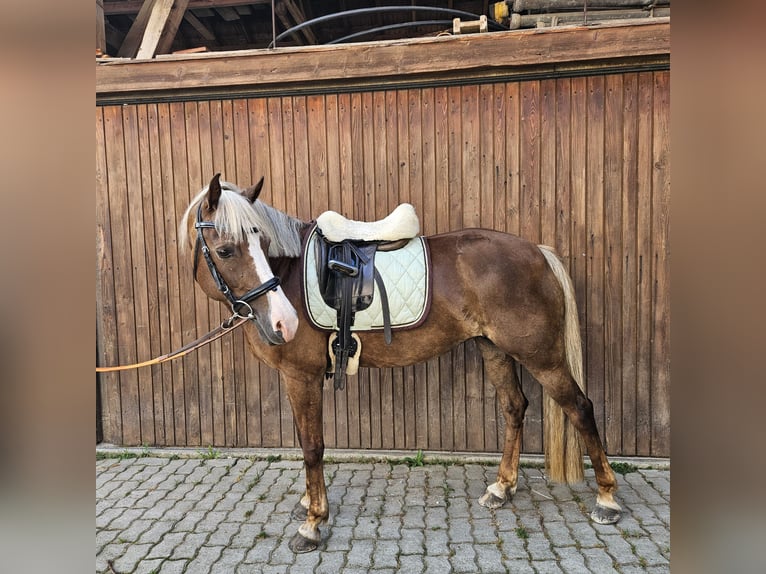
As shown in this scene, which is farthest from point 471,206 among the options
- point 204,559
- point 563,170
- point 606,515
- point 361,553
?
A: point 204,559

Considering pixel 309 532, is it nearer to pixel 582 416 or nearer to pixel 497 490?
pixel 497 490

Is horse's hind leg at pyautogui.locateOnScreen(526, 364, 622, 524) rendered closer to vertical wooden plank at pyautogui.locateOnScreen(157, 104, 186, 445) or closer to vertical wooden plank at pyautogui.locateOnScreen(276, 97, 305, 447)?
vertical wooden plank at pyautogui.locateOnScreen(276, 97, 305, 447)

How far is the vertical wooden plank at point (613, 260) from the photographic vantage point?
334 centimetres

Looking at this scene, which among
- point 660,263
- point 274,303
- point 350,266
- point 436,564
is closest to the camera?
point 274,303

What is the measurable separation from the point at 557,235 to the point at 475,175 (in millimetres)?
790

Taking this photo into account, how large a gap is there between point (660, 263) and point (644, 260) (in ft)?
0.41

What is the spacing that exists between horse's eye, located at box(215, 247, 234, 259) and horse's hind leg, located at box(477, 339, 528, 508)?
68.1 inches

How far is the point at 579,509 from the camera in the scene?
2.84 m

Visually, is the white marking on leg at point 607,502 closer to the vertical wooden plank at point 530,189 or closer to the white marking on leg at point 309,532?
the vertical wooden plank at point 530,189

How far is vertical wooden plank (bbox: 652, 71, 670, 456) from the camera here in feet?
10.8

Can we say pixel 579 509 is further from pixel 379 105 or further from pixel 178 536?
pixel 379 105

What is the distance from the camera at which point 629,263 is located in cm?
339

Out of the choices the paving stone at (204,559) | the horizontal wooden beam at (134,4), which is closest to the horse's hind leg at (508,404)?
the paving stone at (204,559)
